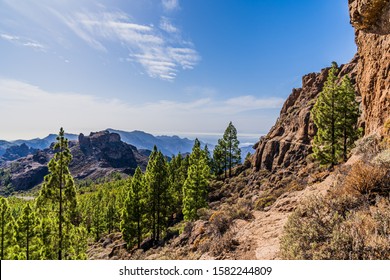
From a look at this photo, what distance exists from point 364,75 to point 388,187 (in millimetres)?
12629

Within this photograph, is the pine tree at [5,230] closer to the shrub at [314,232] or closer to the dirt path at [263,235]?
the dirt path at [263,235]

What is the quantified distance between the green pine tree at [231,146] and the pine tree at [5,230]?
40.9m

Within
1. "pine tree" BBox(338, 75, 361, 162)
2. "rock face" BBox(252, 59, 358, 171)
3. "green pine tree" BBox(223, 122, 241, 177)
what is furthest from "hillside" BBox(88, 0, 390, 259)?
"green pine tree" BBox(223, 122, 241, 177)

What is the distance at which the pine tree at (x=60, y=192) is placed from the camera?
14.4 meters

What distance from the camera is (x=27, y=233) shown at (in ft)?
56.9

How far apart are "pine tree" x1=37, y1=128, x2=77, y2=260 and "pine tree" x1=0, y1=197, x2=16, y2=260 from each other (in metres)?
7.02

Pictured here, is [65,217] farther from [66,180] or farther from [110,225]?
[110,225]

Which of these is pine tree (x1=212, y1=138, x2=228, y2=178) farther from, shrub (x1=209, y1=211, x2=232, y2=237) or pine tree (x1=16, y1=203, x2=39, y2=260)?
shrub (x1=209, y1=211, x2=232, y2=237)

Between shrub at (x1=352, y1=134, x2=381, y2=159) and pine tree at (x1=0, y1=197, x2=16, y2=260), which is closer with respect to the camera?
shrub at (x1=352, y1=134, x2=381, y2=159)

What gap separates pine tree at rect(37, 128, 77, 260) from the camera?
14.4 m

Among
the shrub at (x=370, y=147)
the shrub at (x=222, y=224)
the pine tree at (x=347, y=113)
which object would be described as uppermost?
the pine tree at (x=347, y=113)

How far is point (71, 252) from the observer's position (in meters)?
14.8

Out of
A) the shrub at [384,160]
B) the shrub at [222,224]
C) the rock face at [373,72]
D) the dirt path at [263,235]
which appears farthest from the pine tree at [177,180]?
the shrub at [384,160]
